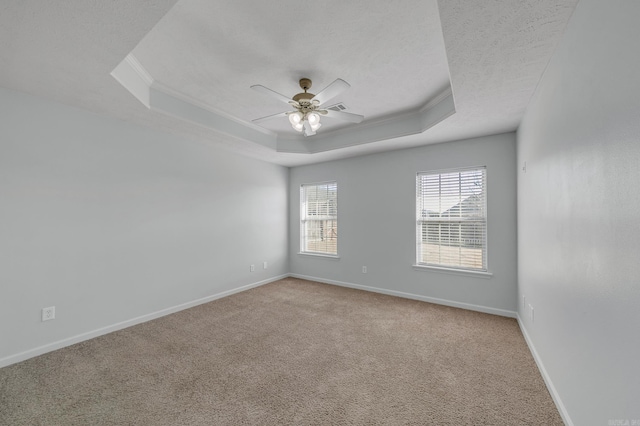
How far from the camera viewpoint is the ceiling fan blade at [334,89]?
2098 mm

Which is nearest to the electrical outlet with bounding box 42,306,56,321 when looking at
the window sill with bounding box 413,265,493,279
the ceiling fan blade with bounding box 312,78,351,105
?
the ceiling fan blade with bounding box 312,78,351,105

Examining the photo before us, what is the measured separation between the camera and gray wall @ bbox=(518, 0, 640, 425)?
988 mm

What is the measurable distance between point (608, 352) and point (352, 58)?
2.52 m

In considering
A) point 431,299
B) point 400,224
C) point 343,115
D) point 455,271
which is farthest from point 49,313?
point 455,271

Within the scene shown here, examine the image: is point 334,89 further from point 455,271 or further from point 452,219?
point 455,271

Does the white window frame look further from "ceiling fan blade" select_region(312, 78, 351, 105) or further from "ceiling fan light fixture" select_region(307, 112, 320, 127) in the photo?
"ceiling fan blade" select_region(312, 78, 351, 105)

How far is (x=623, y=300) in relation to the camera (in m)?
1.03

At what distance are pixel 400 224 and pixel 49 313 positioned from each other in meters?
4.45

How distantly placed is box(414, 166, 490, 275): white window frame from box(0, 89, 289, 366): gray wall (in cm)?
320

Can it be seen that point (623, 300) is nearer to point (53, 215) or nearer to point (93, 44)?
point (93, 44)

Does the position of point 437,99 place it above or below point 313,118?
above

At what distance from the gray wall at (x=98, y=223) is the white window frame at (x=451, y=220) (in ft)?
10.5

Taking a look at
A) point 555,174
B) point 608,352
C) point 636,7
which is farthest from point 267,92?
point 608,352

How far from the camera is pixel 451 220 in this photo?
3881mm
